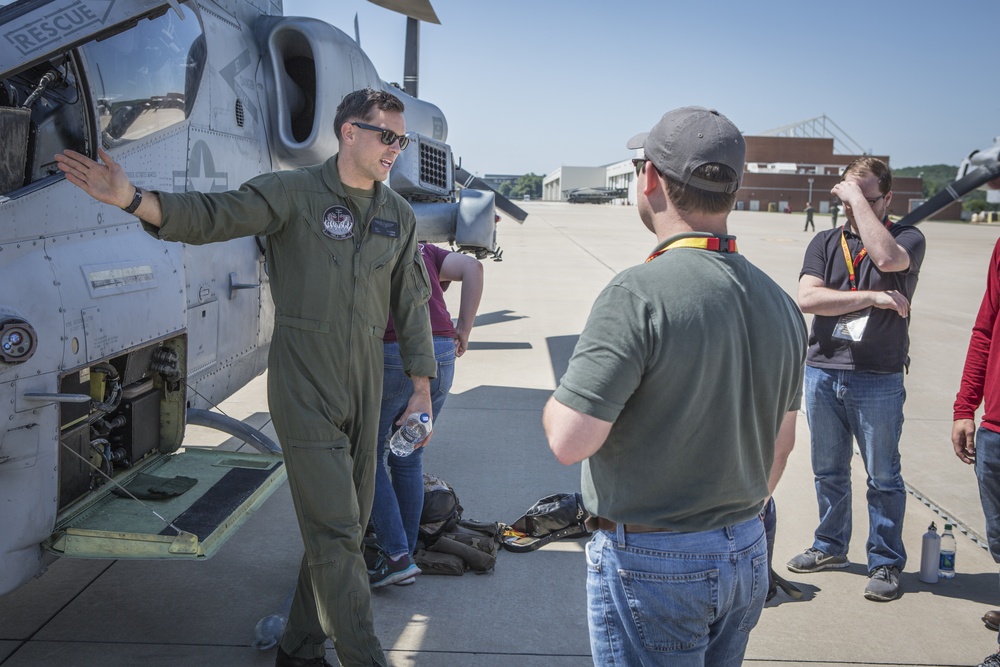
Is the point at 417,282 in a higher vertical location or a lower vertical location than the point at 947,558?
higher

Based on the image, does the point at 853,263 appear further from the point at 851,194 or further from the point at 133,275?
the point at 133,275

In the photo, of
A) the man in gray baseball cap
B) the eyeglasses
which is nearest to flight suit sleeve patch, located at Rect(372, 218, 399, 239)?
the eyeglasses

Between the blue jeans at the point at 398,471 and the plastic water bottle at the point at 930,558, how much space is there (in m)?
2.36

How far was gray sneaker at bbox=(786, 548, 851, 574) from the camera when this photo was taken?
13.2ft

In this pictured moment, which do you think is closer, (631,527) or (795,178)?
(631,527)

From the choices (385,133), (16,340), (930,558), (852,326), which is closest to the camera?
(16,340)

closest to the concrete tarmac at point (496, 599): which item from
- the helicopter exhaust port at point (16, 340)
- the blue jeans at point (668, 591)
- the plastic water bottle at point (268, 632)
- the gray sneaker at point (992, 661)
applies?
the plastic water bottle at point (268, 632)

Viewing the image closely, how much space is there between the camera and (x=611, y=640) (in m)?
1.79

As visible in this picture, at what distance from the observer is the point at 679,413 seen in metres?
1.71

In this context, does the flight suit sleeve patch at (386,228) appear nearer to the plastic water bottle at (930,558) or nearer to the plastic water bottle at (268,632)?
the plastic water bottle at (268,632)

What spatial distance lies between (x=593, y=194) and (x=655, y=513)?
270ft

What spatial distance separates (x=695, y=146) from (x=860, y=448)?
2605 millimetres

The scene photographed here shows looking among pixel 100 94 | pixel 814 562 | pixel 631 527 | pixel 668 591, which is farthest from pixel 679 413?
pixel 814 562

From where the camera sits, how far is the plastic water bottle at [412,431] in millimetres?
3024
